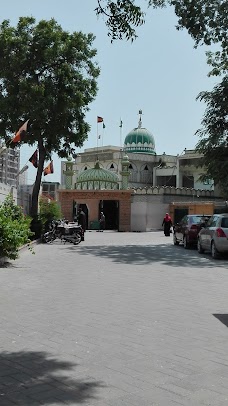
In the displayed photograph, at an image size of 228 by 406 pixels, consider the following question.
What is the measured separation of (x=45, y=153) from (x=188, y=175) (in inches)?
1404

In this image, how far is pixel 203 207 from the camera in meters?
41.9

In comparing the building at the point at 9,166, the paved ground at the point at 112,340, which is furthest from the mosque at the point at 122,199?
the paved ground at the point at 112,340

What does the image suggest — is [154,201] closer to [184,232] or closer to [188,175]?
[188,175]

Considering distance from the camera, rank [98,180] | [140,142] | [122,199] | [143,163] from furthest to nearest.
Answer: [140,142] → [143,163] → [98,180] → [122,199]

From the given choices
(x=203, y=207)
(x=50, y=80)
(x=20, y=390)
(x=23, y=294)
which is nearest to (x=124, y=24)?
(x=20, y=390)

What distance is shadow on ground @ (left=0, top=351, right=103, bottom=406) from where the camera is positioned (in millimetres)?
4133

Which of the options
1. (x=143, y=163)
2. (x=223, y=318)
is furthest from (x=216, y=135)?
(x=143, y=163)

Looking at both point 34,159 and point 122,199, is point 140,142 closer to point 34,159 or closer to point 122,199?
point 122,199

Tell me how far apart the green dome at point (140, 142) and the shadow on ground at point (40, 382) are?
6210 centimetres

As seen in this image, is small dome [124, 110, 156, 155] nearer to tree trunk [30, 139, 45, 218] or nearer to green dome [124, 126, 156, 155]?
green dome [124, 126, 156, 155]

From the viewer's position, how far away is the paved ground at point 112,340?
4.33 meters

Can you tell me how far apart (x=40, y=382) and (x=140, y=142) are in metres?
64.2

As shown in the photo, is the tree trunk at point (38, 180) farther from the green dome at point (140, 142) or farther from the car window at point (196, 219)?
the green dome at point (140, 142)

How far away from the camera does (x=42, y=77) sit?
2555cm
